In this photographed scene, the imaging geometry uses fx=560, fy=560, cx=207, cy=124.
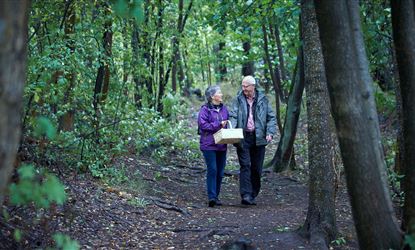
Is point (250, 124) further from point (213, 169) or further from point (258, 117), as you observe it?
point (213, 169)

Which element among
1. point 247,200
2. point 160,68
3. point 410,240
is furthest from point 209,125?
point 160,68

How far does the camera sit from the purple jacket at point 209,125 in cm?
923

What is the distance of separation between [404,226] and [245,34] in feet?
39.7

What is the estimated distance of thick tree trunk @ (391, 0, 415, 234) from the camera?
13.0 ft

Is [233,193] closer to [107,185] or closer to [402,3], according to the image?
[107,185]

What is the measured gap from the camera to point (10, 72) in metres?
2.36

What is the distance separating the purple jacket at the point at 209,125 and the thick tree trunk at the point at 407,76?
5.24m

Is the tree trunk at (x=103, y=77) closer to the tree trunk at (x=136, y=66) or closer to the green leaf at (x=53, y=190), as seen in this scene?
the tree trunk at (x=136, y=66)

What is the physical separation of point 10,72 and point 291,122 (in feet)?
36.6

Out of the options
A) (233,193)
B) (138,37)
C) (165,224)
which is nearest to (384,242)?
(165,224)

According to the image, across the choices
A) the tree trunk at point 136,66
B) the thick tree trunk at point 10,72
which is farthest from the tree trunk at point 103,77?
the thick tree trunk at point 10,72

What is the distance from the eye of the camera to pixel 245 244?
629 cm

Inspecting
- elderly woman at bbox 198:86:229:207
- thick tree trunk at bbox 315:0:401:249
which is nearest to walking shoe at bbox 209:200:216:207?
elderly woman at bbox 198:86:229:207

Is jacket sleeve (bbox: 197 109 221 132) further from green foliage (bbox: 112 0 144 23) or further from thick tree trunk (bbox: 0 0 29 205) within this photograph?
thick tree trunk (bbox: 0 0 29 205)
